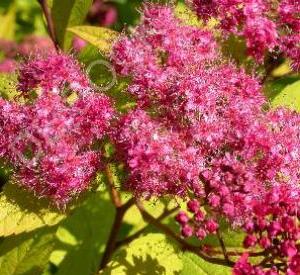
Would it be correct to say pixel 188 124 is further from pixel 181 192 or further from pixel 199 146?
pixel 181 192

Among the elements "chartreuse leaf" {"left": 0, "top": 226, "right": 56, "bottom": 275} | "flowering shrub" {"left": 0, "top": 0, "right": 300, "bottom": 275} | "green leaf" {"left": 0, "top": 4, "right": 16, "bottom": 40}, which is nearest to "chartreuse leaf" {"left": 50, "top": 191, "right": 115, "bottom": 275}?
"chartreuse leaf" {"left": 0, "top": 226, "right": 56, "bottom": 275}

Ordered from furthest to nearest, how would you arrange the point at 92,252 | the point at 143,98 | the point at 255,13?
the point at 92,252 → the point at 255,13 → the point at 143,98

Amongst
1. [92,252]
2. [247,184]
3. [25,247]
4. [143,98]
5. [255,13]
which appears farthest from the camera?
[92,252]

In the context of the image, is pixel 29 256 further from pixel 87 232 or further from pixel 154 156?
pixel 154 156

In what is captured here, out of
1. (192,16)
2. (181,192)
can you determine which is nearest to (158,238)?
(181,192)

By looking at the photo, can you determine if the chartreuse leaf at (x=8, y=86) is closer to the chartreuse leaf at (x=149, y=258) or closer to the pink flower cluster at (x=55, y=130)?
the pink flower cluster at (x=55, y=130)

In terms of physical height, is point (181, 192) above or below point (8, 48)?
above
